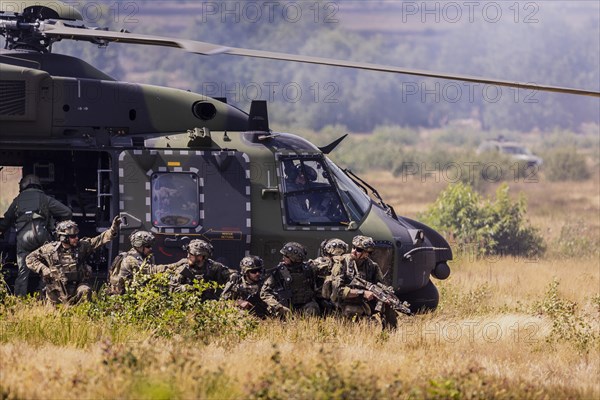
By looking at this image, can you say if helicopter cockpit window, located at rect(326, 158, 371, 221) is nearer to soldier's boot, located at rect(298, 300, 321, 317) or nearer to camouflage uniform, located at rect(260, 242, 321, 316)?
camouflage uniform, located at rect(260, 242, 321, 316)

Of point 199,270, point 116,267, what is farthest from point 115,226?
point 199,270

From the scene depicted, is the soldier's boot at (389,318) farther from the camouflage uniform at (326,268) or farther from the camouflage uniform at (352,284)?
the camouflage uniform at (326,268)

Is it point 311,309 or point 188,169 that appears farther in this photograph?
point 188,169

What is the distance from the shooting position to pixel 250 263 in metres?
12.4

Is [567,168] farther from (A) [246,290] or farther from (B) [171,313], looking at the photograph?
(B) [171,313]

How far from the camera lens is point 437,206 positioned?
2611 centimetres

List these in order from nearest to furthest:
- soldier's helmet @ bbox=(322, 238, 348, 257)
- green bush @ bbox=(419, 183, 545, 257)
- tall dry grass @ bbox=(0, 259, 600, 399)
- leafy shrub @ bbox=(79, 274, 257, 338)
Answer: tall dry grass @ bbox=(0, 259, 600, 399), leafy shrub @ bbox=(79, 274, 257, 338), soldier's helmet @ bbox=(322, 238, 348, 257), green bush @ bbox=(419, 183, 545, 257)

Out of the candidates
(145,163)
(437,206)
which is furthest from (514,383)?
(437,206)

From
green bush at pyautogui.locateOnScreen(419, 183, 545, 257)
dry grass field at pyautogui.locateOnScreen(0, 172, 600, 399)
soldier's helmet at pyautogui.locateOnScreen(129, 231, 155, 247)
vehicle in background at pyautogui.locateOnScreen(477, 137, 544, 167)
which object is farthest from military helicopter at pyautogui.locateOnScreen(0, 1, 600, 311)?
vehicle in background at pyautogui.locateOnScreen(477, 137, 544, 167)

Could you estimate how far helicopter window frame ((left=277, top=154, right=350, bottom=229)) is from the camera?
13508mm

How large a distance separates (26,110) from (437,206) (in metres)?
14.3

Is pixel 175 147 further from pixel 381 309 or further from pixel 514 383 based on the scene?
pixel 514 383

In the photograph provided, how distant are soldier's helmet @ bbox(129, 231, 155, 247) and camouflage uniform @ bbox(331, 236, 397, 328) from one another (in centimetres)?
204

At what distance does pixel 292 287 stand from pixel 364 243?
36.6 inches
